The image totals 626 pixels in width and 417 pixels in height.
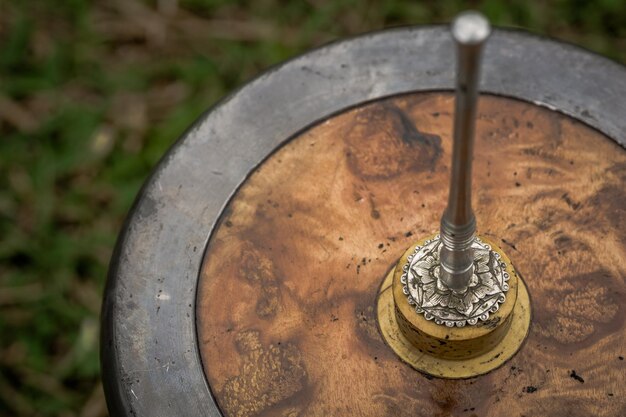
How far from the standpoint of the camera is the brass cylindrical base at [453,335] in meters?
1.00

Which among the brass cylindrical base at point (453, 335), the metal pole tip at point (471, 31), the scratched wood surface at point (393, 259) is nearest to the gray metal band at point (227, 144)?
the scratched wood surface at point (393, 259)

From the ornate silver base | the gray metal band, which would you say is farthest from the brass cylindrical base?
the gray metal band

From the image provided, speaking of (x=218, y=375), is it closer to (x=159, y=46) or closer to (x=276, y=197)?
(x=276, y=197)

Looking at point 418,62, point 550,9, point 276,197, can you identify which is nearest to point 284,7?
point 550,9

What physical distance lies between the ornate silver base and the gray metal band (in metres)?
0.29

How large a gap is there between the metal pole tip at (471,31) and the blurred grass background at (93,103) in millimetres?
1349

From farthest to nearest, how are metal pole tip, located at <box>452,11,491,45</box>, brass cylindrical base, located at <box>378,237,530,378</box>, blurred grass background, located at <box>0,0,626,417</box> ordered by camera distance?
blurred grass background, located at <box>0,0,626,417</box>, brass cylindrical base, located at <box>378,237,530,378</box>, metal pole tip, located at <box>452,11,491,45</box>

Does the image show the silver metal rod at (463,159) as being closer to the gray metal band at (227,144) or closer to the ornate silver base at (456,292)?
the ornate silver base at (456,292)

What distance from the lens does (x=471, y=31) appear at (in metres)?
0.72

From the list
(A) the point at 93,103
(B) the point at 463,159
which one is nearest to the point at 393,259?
(B) the point at 463,159

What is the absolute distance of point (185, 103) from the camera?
2.13m

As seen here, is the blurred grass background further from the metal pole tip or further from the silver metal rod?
the metal pole tip

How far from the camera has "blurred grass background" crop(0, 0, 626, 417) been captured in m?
1.88

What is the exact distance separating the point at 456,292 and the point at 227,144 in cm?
43
